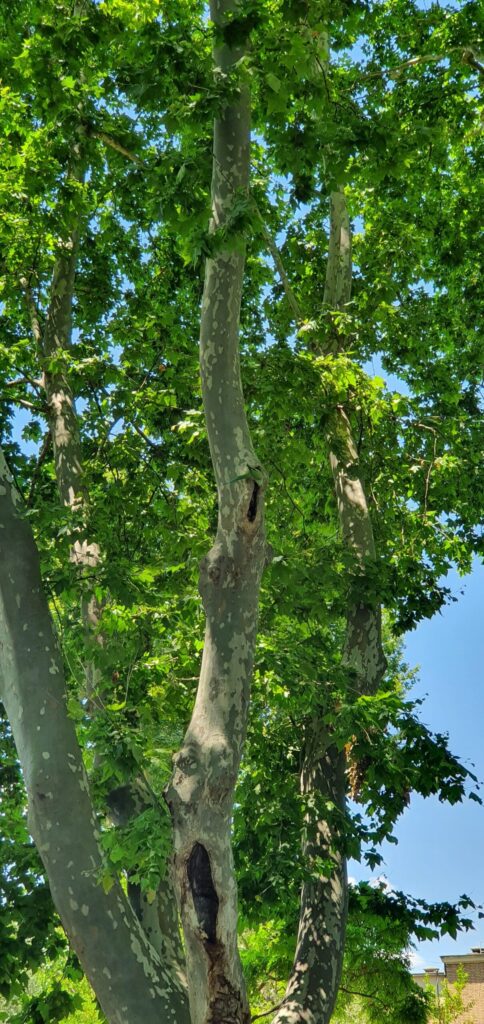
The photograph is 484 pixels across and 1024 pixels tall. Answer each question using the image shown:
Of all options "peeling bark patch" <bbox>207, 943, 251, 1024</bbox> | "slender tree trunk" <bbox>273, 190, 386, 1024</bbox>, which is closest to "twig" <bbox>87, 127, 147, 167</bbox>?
"slender tree trunk" <bbox>273, 190, 386, 1024</bbox>

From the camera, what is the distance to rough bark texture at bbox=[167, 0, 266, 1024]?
505 centimetres

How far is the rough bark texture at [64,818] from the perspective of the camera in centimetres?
512

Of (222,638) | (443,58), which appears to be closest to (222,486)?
(222,638)

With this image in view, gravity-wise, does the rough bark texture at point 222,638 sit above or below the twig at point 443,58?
below

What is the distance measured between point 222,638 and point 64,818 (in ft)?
4.45

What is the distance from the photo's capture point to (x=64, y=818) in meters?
5.27

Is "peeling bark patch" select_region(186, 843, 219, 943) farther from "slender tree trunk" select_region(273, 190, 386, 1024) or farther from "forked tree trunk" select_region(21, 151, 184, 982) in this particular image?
"slender tree trunk" select_region(273, 190, 386, 1024)

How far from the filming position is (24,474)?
9766 millimetres

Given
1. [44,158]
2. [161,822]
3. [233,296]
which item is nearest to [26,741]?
[161,822]

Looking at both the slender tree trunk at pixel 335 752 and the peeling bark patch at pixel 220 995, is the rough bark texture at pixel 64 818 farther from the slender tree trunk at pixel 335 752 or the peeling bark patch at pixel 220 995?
the slender tree trunk at pixel 335 752

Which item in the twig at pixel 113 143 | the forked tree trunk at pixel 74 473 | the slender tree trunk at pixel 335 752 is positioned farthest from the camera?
the twig at pixel 113 143

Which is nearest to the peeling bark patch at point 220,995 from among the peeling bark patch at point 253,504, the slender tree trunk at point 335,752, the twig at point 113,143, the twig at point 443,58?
the slender tree trunk at point 335,752

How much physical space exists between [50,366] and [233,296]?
121 inches

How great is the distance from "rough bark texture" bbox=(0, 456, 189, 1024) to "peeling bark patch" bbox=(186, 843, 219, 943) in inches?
19.2
